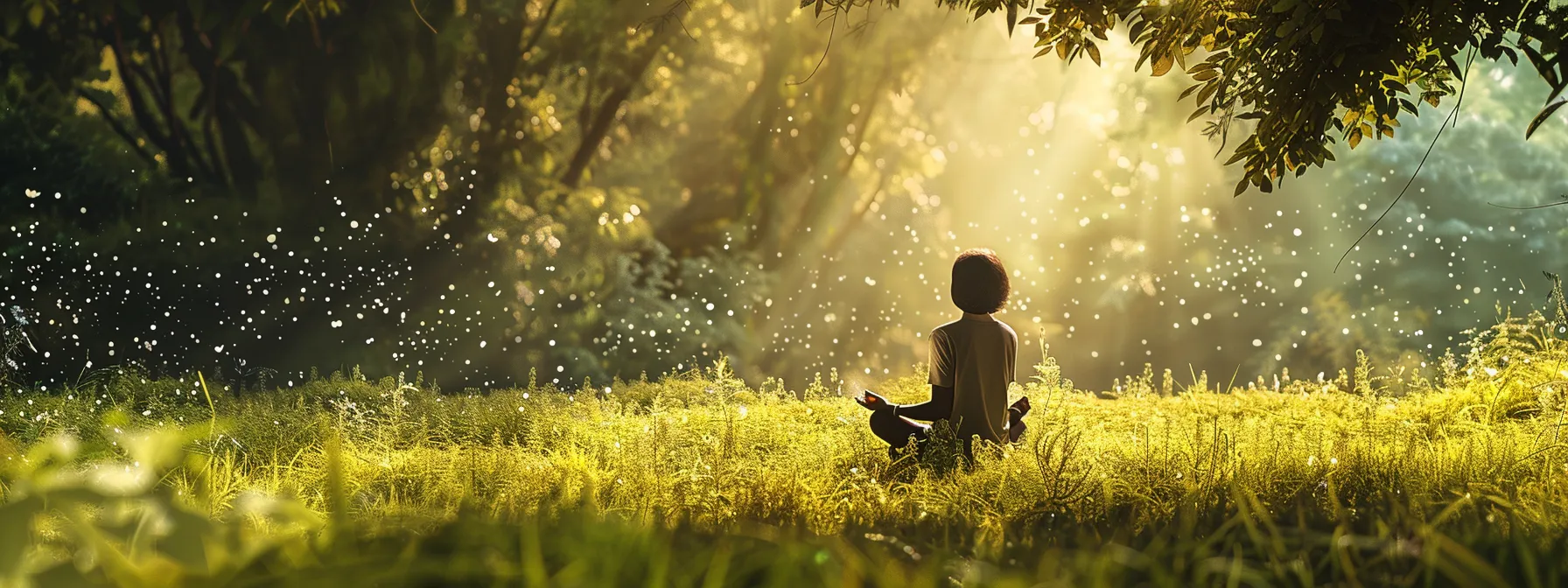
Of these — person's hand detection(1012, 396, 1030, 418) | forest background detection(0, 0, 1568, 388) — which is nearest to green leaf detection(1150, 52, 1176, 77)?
person's hand detection(1012, 396, 1030, 418)

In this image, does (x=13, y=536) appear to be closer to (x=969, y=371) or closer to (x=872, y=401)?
(x=872, y=401)

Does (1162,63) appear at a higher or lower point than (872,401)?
higher

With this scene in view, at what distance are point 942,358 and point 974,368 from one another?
18 cm

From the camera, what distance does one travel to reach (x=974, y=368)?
5.66 m

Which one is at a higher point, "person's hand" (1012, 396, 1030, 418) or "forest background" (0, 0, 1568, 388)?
"forest background" (0, 0, 1568, 388)

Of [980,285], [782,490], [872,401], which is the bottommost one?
[782,490]

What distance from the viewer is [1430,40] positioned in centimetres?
453

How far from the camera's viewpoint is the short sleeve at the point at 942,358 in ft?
18.7

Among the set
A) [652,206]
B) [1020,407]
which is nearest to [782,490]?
[1020,407]

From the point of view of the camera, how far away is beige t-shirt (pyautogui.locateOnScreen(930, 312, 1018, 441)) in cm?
568

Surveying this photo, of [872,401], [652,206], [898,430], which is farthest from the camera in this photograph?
[652,206]

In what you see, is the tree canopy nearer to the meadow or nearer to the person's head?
the person's head

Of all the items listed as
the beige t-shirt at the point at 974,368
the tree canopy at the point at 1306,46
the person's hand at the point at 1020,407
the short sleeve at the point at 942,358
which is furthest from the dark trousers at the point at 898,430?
the tree canopy at the point at 1306,46

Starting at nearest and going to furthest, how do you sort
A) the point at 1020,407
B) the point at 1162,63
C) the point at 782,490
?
the point at 782,490, the point at 1162,63, the point at 1020,407
